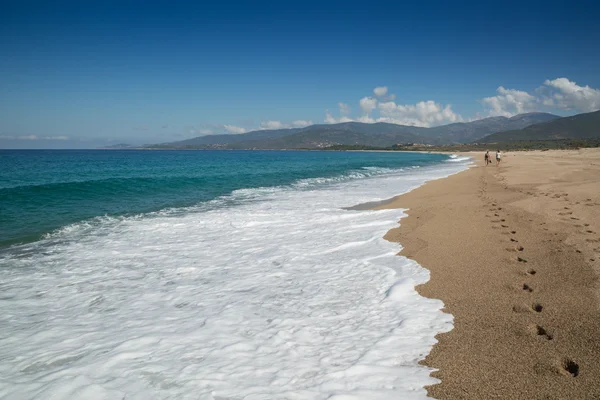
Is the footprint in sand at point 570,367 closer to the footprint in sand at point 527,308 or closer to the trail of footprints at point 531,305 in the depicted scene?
the trail of footprints at point 531,305

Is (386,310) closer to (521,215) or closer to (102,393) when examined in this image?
(102,393)

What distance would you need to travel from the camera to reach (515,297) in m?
5.11

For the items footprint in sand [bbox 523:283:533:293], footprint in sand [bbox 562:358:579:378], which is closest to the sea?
footprint in sand [bbox 562:358:579:378]

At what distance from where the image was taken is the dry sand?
3.32m

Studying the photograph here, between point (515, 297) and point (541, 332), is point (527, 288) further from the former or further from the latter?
point (541, 332)

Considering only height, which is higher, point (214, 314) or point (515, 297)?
point (515, 297)

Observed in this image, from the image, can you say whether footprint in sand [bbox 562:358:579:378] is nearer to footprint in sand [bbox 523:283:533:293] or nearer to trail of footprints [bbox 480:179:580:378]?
trail of footprints [bbox 480:179:580:378]

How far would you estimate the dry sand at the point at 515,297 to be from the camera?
3316 millimetres

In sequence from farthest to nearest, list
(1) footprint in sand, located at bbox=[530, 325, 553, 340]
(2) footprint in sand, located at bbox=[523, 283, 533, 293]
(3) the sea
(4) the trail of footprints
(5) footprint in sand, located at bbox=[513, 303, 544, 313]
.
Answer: (2) footprint in sand, located at bbox=[523, 283, 533, 293] < (5) footprint in sand, located at bbox=[513, 303, 544, 313] < (1) footprint in sand, located at bbox=[530, 325, 553, 340] < (3) the sea < (4) the trail of footprints

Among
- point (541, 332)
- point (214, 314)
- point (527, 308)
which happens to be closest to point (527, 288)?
point (527, 308)

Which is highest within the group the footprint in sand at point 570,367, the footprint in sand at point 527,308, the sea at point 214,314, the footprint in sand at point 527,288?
the footprint in sand at point 527,288

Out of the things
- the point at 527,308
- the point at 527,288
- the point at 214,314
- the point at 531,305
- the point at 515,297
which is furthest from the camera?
the point at 527,288

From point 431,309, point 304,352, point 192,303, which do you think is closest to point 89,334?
point 192,303

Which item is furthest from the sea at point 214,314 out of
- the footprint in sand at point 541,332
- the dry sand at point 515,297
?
the footprint in sand at point 541,332
